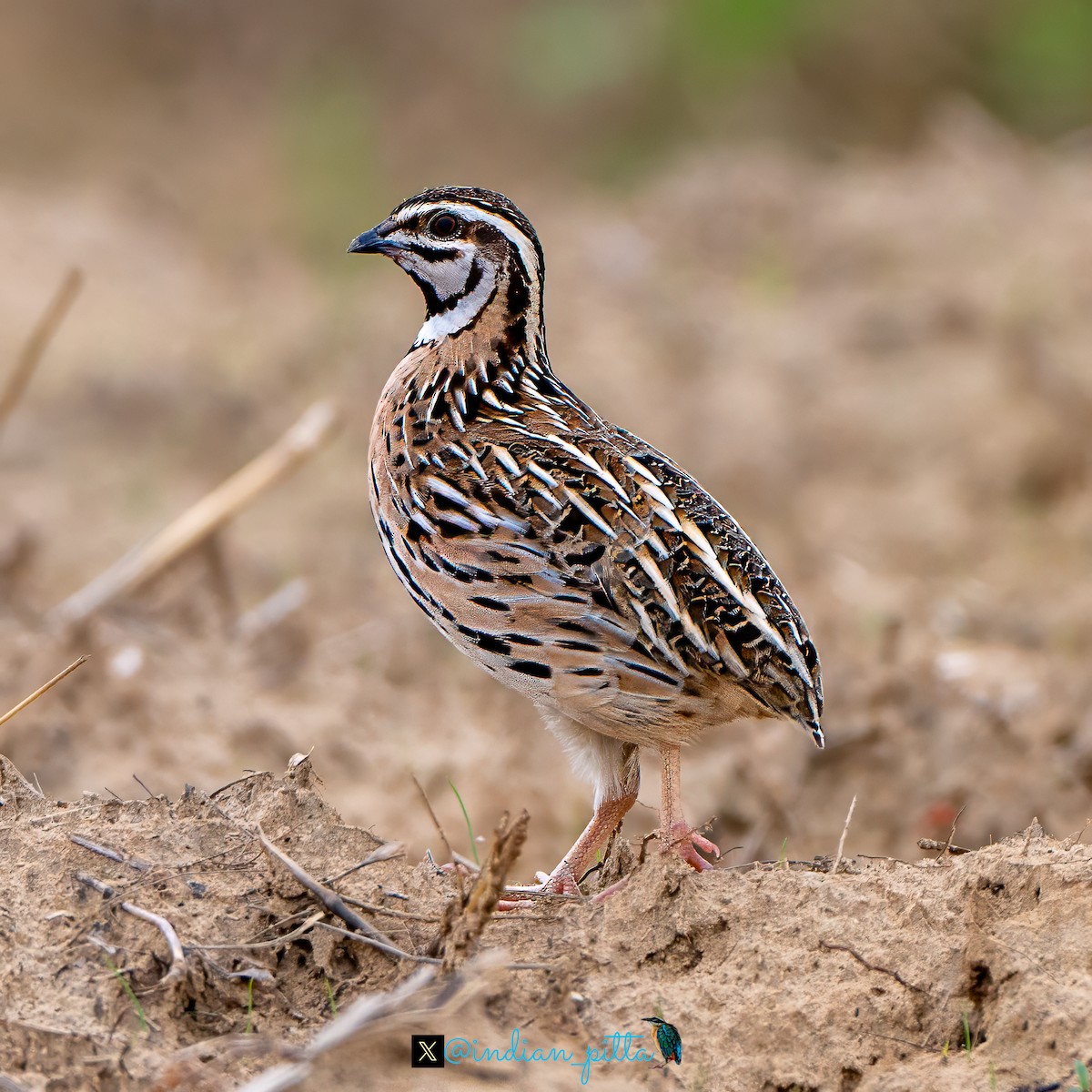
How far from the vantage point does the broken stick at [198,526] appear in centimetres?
841

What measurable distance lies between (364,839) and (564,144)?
1525cm

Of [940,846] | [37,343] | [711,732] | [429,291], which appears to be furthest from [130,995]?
[37,343]

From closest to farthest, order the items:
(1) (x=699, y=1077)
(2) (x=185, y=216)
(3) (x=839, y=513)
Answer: (1) (x=699, y=1077) < (3) (x=839, y=513) < (2) (x=185, y=216)

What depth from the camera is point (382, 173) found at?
55.9 feet

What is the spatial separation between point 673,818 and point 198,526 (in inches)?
166

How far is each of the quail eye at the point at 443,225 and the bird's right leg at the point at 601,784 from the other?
1571 millimetres

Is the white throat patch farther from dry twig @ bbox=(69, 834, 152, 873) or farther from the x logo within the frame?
the x logo

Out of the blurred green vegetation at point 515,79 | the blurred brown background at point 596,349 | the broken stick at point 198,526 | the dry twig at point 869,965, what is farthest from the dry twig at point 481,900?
the blurred green vegetation at point 515,79

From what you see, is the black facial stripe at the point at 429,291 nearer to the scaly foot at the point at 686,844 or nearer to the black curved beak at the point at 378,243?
the black curved beak at the point at 378,243

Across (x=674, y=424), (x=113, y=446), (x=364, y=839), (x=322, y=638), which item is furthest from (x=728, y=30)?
(x=364, y=839)

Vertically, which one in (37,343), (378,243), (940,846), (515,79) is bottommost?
(940,846)

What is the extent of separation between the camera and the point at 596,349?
1274cm

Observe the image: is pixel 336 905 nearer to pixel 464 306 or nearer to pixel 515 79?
pixel 464 306

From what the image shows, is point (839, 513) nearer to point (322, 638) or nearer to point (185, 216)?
point (322, 638)
